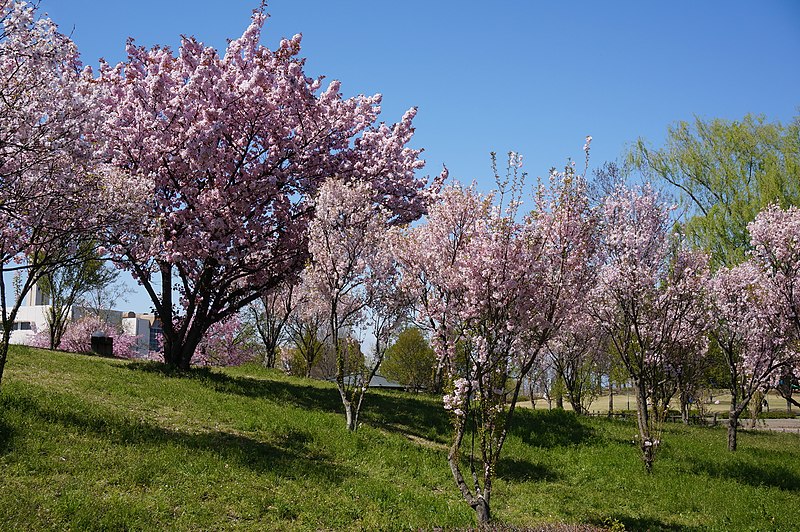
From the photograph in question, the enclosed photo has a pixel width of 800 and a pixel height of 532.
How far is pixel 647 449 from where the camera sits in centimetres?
1512

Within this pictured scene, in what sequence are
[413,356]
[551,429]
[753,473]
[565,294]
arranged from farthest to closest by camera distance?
[413,356] < [551,429] < [753,473] < [565,294]

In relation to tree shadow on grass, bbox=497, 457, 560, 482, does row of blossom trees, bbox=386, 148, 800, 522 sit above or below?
above

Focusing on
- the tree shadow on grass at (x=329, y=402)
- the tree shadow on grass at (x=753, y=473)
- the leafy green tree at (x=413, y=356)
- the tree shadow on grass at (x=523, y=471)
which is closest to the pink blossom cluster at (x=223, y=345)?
the leafy green tree at (x=413, y=356)

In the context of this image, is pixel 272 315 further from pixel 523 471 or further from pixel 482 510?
pixel 482 510

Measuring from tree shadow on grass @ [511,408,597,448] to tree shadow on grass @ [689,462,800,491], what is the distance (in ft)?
9.76

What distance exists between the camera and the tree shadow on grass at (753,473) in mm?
15469

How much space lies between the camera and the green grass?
9109mm

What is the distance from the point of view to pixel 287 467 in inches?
446

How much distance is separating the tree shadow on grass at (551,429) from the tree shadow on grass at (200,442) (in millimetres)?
6871

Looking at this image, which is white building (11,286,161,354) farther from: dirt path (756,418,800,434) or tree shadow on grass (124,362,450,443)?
dirt path (756,418,800,434)

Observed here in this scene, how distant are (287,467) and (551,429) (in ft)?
31.1

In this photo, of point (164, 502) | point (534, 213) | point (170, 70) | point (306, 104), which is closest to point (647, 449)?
point (534, 213)

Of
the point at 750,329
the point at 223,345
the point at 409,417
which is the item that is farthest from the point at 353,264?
the point at 223,345

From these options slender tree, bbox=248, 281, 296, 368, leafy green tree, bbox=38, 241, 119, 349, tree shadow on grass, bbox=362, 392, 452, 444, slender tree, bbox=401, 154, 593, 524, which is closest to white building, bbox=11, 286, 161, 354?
leafy green tree, bbox=38, 241, 119, 349
